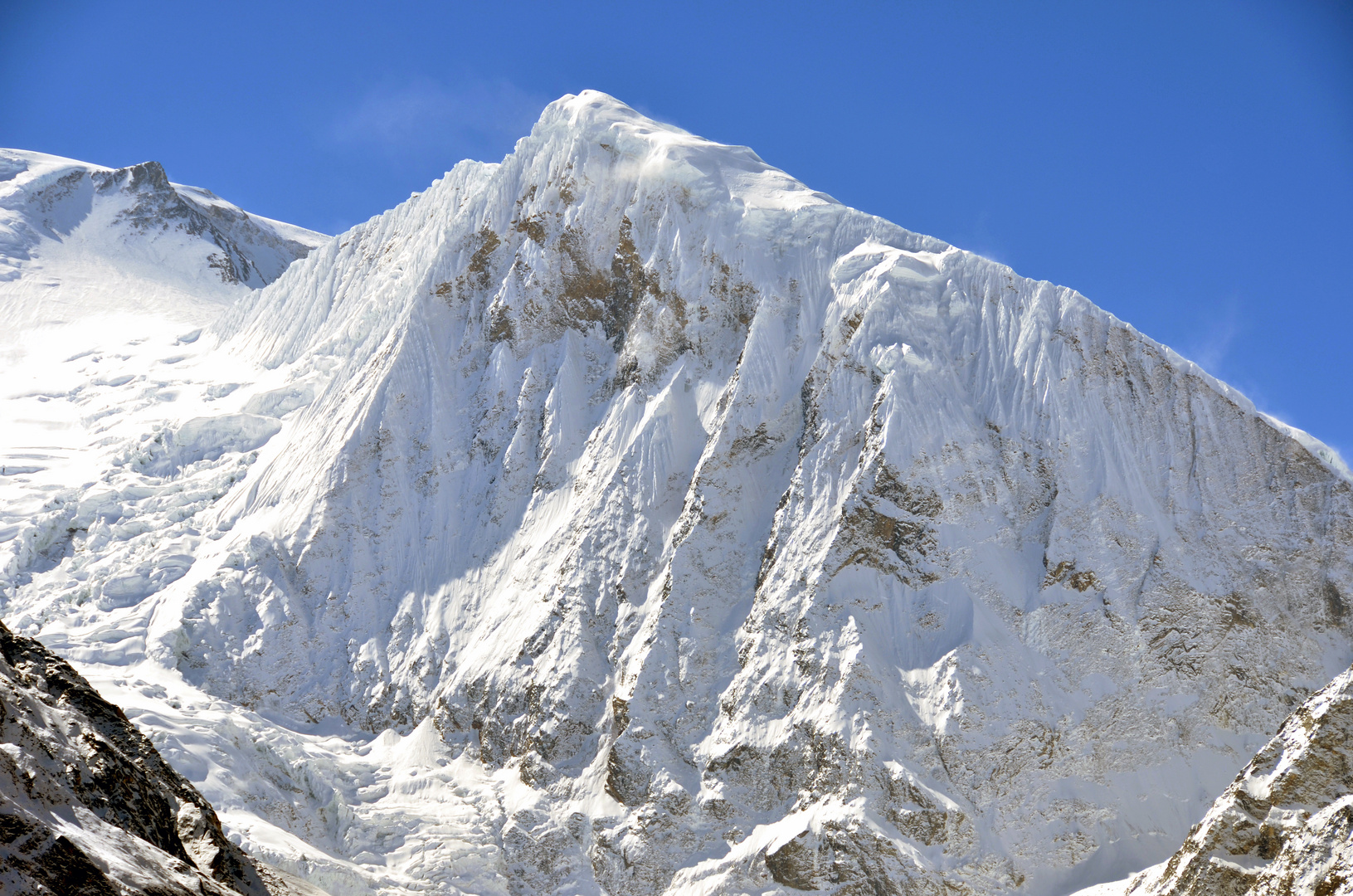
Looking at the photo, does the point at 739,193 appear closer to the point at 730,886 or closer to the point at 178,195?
the point at 730,886

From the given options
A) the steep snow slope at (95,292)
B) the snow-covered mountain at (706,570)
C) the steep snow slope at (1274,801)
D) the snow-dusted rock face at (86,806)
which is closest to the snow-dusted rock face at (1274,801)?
the steep snow slope at (1274,801)

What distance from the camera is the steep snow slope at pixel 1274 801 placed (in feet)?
96.4

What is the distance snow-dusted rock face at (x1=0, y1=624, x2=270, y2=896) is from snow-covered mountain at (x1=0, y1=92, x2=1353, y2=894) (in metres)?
23.7

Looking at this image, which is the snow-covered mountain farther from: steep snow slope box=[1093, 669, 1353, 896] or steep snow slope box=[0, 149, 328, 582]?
steep snow slope box=[1093, 669, 1353, 896]

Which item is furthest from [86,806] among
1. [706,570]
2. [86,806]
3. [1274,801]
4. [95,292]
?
[95,292]

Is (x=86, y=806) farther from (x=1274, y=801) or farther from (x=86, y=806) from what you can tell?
(x=1274, y=801)

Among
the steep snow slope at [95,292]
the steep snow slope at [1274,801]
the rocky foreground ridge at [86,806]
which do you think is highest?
the steep snow slope at [95,292]

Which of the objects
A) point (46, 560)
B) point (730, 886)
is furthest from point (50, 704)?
point (46, 560)

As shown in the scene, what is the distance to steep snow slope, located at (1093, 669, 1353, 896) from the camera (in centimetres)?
2938

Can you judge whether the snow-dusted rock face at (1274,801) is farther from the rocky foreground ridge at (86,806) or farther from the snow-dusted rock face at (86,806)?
the snow-dusted rock face at (86,806)

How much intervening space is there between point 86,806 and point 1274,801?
28797mm

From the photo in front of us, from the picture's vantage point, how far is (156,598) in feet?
183

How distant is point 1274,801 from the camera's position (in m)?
30.3

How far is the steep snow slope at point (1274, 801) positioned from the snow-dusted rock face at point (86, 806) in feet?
79.7
